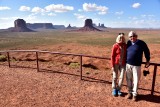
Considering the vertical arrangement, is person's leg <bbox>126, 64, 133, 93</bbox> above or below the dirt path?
above

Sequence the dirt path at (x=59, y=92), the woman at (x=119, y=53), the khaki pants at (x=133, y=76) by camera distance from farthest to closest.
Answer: the dirt path at (x=59, y=92) → the woman at (x=119, y=53) → the khaki pants at (x=133, y=76)

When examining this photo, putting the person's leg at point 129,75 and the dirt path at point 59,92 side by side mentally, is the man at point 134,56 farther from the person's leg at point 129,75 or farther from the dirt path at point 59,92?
the dirt path at point 59,92

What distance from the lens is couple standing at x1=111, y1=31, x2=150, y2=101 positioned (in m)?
5.07

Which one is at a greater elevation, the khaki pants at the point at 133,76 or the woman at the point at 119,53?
the woman at the point at 119,53

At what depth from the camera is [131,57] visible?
515cm

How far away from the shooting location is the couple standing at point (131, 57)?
5.07 m

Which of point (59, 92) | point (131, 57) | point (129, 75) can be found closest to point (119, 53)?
point (131, 57)

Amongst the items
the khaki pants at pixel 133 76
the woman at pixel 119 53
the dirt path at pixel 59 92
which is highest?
the woman at pixel 119 53

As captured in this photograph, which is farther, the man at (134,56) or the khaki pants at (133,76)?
the khaki pants at (133,76)

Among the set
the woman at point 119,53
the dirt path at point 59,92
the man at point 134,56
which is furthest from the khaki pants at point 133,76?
the dirt path at point 59,92

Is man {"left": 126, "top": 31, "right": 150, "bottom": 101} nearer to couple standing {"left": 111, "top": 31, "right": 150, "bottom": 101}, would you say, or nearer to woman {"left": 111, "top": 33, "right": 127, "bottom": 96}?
couple standing {"left": 111, "top": 31, "right": 150, "bottom": 101}

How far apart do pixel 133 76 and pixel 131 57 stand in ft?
1.70

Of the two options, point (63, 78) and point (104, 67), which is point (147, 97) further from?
point (104, 67)

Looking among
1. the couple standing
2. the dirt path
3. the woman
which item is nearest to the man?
the couple standing
